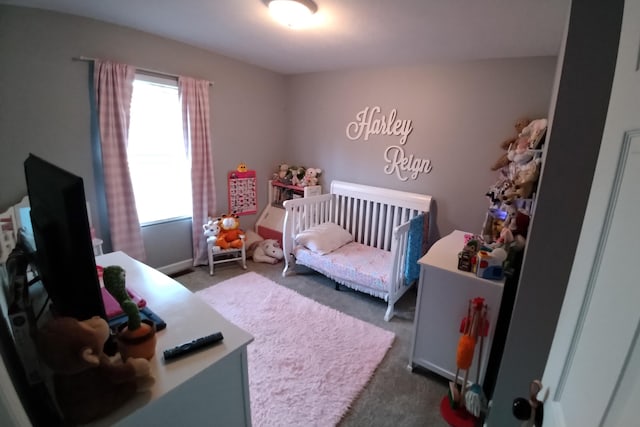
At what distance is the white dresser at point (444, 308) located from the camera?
147 cm

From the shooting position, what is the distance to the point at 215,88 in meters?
2.93

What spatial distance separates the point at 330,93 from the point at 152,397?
315 cm

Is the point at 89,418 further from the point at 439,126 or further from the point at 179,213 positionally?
the point at 439,126

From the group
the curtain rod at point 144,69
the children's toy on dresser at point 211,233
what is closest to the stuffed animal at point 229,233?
the children's toy on dresser at point 211,233

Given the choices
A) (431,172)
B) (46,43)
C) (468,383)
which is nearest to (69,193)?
(468,383)

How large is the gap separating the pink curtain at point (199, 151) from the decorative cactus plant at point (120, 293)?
7.52 feet

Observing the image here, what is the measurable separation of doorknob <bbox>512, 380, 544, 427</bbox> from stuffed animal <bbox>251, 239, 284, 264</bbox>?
285 centimetres

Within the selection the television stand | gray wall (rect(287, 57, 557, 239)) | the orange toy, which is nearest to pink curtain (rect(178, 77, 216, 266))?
gray wall (rect(287, 57, 557, 239))

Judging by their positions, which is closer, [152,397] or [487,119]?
[152,397]

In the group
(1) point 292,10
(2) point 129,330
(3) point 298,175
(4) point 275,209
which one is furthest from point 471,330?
(4) point 275,209

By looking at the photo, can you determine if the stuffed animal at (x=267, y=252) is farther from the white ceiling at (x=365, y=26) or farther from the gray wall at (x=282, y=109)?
the white ceiling at (x=365, y=26)

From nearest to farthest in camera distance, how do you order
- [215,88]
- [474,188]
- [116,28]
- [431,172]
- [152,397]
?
[152,397], [116,28], [474,188], [431,172], [215,88]

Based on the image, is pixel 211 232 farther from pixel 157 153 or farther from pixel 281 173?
pixel 281 173

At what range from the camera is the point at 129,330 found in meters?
0.72
